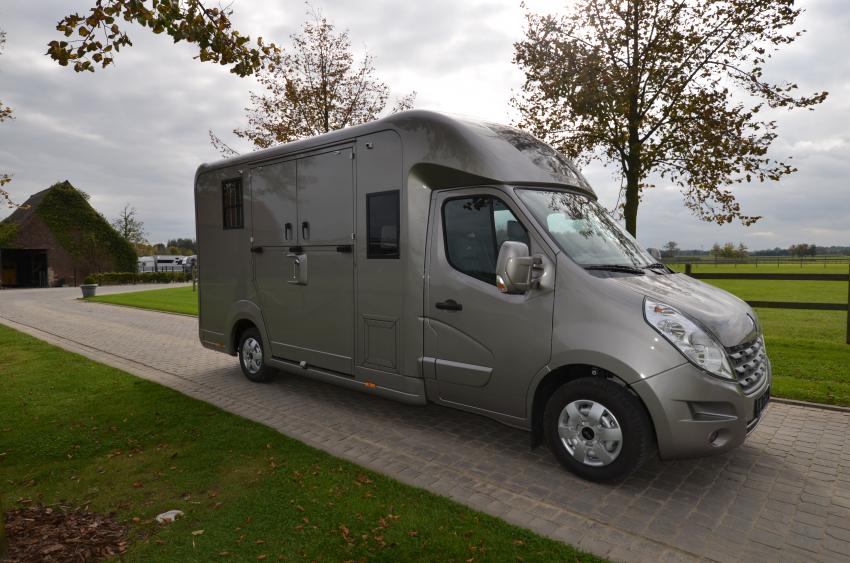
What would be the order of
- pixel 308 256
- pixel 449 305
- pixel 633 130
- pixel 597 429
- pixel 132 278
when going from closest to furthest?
pixel 597 429 → pixel 449 305 → pixel 308 256 → pixel 633 130 → pixel 132 278

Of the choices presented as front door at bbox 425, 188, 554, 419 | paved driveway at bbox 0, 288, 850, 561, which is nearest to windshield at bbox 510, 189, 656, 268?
front door at bbox 425, 188, 554, 419

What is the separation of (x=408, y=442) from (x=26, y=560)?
119 inches

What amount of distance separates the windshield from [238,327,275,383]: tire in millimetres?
4503

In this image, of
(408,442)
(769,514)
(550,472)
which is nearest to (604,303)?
(550,472)

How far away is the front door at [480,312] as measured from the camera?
4.37 metres

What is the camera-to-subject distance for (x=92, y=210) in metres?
49.7

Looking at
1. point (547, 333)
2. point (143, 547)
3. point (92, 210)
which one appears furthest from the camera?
point (92, 210)

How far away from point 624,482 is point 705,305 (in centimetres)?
157

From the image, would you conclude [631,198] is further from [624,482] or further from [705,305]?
[624,482]

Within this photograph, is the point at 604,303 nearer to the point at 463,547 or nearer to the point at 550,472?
the point at 550,472

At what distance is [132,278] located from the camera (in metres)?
47.9

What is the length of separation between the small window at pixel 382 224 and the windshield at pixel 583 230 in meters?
1.37

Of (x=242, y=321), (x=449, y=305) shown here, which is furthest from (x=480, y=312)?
(x=242, y=321)

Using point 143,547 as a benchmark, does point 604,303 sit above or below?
above
